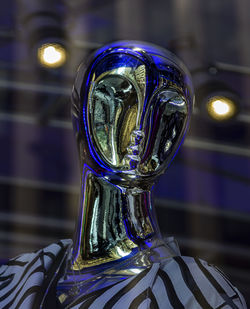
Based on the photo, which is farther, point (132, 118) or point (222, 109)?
point (222, 109)

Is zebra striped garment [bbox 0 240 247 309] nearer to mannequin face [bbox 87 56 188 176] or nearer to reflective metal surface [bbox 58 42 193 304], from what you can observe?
reflective metal surface [bbox 58 42 193 304]

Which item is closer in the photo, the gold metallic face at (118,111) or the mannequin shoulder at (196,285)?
the mannequin shoulder at (196,285)

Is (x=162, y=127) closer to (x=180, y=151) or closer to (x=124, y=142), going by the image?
(x=124, y=142)

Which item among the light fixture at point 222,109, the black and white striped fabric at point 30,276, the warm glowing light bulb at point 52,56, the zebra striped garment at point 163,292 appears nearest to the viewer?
the zebra striped garment at point 163,292

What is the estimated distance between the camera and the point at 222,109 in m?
3.10

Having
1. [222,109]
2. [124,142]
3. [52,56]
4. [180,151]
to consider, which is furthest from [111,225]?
[180,151]

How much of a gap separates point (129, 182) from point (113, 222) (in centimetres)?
9

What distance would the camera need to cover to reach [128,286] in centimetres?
84

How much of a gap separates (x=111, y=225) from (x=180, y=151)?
135 inches

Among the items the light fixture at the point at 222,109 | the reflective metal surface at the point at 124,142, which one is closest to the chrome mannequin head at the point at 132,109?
the reflective metal surface at the point at 124,142

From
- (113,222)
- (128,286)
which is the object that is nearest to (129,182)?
(113,222)

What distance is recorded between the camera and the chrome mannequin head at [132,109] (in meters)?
0.96

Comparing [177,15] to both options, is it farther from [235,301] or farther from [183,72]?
[235,301]

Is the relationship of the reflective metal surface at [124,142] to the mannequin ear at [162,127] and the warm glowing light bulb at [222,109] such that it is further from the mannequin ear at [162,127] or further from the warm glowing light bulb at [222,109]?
the warm glowing light bulb at [222,109]
